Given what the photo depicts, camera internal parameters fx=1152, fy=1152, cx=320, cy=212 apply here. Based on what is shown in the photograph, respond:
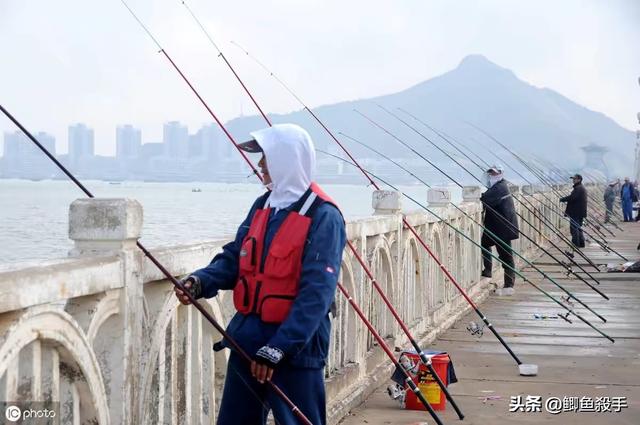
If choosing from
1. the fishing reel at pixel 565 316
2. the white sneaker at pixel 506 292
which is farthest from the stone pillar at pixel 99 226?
the white sneaker at pixel 506 292

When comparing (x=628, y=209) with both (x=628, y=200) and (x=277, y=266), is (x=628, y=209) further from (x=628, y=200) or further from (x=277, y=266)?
(x=277, y=266)

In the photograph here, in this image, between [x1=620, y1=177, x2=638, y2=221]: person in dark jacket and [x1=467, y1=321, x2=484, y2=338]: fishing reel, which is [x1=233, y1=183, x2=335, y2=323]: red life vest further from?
[x1=620, y1=177, x2=638, y2=221]: person in dark jacket

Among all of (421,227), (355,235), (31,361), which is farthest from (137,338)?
(421,227)

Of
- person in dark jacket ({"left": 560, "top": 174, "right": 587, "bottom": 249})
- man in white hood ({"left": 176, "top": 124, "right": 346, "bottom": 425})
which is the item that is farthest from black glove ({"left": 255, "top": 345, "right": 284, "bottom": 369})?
person in dark jacket ({"left": 560, "top": 174, "right": 587, "bottom": 249})

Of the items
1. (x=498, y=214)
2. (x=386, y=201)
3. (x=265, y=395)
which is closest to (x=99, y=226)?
(x=265, y=395)

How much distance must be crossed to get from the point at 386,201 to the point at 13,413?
5.79 meters

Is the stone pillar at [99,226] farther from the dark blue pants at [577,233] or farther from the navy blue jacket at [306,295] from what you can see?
the dark blue pants at [577,233]

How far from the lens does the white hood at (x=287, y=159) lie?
424 centimetres

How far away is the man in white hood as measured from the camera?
413cm

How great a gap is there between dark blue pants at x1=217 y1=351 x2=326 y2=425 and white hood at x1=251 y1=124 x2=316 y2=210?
627mm

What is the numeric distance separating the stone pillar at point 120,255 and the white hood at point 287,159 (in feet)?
1.71

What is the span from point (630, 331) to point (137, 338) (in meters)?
8.72

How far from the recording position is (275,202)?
4.33 meters

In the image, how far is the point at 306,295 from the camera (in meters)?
4.12
